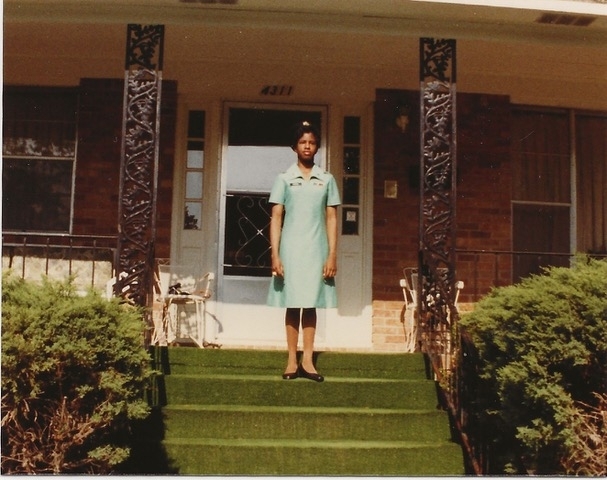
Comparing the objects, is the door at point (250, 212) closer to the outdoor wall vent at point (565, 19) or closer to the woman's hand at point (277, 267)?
the woman's hand at point (277, 267)

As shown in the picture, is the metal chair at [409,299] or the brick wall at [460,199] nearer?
the metal chair at [409,299]

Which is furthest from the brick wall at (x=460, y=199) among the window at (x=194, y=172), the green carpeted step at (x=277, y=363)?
the window at (x=194, y=172)

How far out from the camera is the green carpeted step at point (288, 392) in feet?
17.3

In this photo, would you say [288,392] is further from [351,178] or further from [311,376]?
[351,178]

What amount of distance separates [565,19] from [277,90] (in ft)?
9.68

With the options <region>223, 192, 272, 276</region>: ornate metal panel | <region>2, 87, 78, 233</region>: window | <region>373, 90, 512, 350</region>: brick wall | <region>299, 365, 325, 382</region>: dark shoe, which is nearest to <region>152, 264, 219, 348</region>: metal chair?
<region>223, 192, 272, 276</region>: ornate metal panel

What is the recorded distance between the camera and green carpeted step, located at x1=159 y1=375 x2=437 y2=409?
208 inches

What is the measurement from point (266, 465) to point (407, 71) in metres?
4.42

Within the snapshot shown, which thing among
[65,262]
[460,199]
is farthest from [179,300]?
[460,199]

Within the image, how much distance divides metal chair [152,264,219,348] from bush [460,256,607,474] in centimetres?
343

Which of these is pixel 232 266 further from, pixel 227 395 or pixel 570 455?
pixel 570 455

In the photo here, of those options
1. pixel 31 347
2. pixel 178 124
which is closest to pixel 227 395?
pixel 31 347

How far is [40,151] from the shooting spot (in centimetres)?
770

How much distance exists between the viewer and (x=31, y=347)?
407cm
